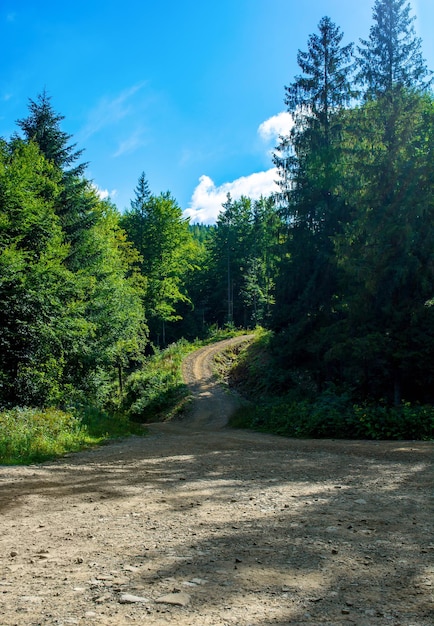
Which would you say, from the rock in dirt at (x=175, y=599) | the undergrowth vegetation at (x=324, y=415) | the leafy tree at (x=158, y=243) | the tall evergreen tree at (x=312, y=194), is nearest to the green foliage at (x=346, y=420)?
the undergrowth vegetation at (x=324, y=415)

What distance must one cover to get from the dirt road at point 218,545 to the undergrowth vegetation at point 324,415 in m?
5.82

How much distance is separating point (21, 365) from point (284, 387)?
13070 mm

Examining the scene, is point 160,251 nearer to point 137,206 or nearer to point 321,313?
point 137,206

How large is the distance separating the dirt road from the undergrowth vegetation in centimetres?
582

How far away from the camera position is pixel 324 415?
15.4m

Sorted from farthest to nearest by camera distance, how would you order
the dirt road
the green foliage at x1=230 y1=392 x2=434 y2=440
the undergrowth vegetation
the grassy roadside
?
the undergrowth vegetation → the green foliage at x1=230 y1=392 x2=434 y2=440 → the grassy roadside → the dirt road

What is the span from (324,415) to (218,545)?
39.4 feet

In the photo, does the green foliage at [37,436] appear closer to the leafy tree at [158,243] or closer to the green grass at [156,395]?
the green grass at [156,395]

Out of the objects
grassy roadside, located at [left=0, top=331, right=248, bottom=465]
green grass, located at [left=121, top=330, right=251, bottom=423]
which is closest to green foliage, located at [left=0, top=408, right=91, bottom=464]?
grassy roadside, located at [left=0, top=331, right=248, bottom=465]

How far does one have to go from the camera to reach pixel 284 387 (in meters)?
24.1

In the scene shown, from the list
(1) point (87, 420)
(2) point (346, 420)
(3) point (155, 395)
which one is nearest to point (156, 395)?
(3) point (155, 395)

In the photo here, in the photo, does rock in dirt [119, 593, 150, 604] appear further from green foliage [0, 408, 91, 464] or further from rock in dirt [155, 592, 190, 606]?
green foliage [0, 408, 91, 464]

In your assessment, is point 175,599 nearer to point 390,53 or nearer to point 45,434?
point 45,434

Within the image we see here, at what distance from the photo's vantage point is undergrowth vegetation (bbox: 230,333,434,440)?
1364 cm
